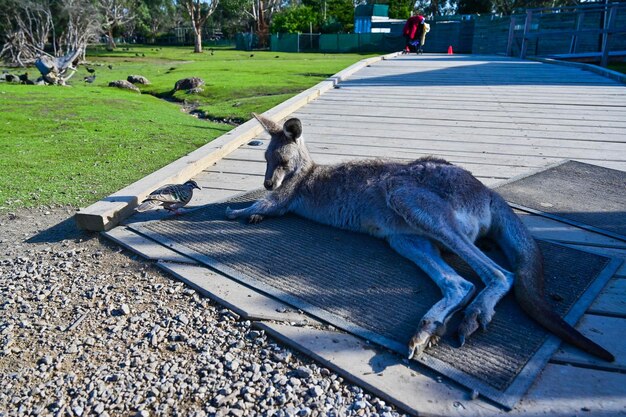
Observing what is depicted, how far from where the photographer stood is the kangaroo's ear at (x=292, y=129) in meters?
4.01

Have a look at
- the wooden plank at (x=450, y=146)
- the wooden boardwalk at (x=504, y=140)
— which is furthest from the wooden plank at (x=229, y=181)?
the wooden plank at (x=450, y=146)

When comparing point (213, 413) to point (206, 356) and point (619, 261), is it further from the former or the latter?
point (619, 261)

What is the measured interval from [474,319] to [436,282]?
0.41 metres

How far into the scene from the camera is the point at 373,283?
2.97 m

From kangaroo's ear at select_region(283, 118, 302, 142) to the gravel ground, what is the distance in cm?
158

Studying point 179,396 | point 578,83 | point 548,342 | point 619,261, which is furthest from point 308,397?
point 578,83

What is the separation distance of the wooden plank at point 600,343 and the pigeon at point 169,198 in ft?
9.57

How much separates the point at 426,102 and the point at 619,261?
646 centimetres

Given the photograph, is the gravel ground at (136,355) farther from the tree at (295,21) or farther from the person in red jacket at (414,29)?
the tree at (295,21)

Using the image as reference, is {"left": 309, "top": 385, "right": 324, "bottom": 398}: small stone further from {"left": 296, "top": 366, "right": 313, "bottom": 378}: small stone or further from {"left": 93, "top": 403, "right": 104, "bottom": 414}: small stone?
{"left": 93, "top": 403, "right": 104, "bottom": 414}: small stone

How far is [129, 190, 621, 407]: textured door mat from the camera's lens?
2.26 metres

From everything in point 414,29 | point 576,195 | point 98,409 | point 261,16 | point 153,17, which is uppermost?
point 153,17

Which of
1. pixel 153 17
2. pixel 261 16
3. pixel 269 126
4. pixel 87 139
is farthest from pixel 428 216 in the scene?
pixel 153 17

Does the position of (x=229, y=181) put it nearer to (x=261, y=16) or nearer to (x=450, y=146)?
(x=450, y=146)
